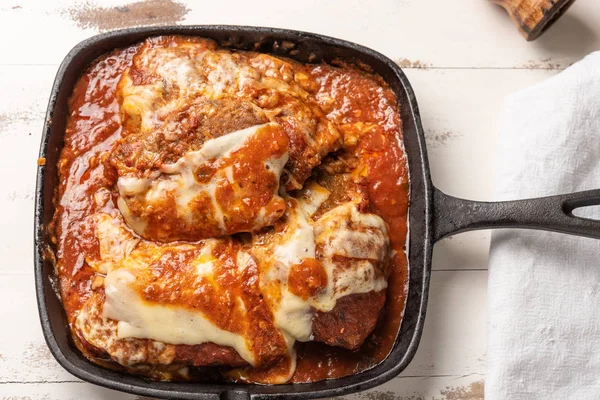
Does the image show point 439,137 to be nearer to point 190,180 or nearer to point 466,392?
point 466,392

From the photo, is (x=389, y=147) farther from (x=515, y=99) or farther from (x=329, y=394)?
(x=329, y=394)

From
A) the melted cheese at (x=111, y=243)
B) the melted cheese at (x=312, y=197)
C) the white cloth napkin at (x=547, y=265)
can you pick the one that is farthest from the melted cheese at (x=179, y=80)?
the white cloth napkin at (x=547, y=265)

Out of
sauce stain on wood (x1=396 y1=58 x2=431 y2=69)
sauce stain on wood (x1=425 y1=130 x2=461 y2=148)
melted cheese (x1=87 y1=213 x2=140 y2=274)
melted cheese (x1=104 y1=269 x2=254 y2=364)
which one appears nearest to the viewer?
melted cheese (x1=104 y1=269 x2=254 y2=364)

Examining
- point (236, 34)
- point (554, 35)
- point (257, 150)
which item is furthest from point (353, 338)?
point (554, 35)

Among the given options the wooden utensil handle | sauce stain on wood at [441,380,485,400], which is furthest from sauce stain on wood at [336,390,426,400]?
the wooden utensil handle

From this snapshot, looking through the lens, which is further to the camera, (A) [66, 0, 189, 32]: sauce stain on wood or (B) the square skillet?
(A) [66, 0, 189, 32]: sauce stain on wood

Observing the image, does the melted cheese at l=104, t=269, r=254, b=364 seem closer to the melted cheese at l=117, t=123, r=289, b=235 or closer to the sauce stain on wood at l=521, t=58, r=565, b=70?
the melted cheese at l=117, t=123, r=289, b=235

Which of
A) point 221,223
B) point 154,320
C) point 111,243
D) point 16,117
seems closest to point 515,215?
point 221,223
